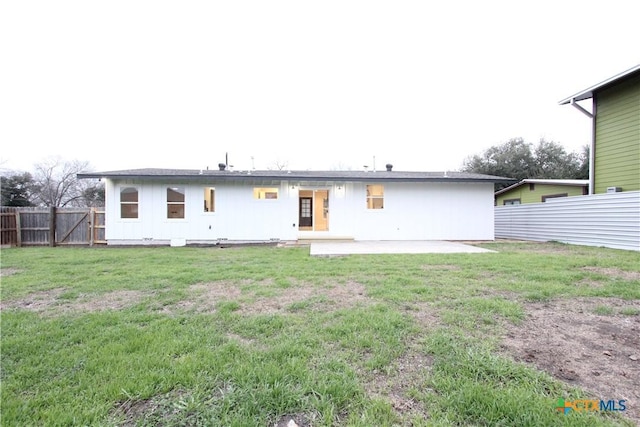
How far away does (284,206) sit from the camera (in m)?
10.8

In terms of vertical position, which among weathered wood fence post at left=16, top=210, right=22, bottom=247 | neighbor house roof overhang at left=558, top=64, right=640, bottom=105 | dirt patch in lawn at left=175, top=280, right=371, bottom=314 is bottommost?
dirt patch in lawn at left=175, top=280, right=371, bottom=314

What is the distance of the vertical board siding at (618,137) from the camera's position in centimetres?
843

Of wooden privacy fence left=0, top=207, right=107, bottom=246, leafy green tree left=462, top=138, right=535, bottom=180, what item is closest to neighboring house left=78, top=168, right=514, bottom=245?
wooden privacy fence left=0, top=207, right=107, bottom=246

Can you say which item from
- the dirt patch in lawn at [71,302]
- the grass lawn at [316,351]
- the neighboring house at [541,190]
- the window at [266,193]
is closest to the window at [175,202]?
the window at [266,193]

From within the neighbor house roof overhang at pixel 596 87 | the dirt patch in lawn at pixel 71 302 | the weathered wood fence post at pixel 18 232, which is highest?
the neighbor house roof overhang at pixel 596 87

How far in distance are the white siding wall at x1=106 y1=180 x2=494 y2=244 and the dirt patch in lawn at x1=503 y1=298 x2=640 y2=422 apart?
7958mm

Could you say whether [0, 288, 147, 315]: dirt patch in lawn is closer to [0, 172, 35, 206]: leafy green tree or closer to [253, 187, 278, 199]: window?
[253, 187, 278, 199]: window

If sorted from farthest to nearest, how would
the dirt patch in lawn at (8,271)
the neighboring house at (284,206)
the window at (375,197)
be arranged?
the window at (375,197) < the neighboring house at (284,206) < the dirt patch in lawn at (8,271)

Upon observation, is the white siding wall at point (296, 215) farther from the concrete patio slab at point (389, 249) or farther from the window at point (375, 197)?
the concrete patio slab at point (389, 249)

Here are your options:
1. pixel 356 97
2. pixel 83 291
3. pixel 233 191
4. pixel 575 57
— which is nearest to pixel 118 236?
pixel 233 191

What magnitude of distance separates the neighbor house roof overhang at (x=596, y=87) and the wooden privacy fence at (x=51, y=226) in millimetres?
17853

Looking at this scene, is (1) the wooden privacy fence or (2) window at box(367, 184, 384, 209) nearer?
(1) the wooden privacy fence

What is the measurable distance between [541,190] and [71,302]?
17.9 meters

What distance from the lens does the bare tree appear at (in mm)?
23391
